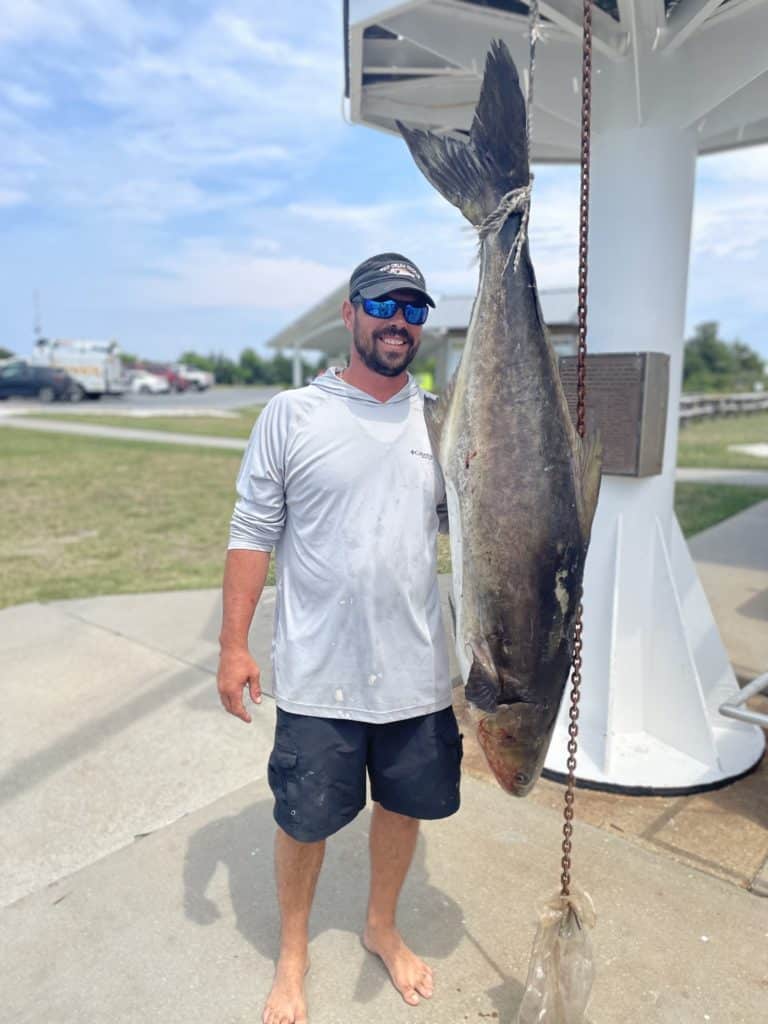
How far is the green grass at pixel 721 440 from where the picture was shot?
14.9 metres

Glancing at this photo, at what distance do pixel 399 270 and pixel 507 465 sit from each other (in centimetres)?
61

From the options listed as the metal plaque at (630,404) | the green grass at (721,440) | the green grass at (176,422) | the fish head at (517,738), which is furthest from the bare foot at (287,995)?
the green grass at (176,422)

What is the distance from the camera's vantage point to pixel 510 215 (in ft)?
5.88

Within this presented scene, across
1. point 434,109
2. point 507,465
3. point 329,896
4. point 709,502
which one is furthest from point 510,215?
point 709,502

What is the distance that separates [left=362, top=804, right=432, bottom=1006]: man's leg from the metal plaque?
177 cm

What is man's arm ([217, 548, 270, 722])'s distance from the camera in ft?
6.84

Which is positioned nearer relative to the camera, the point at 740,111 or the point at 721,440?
the point at 740,111

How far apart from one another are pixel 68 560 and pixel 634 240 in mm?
5855

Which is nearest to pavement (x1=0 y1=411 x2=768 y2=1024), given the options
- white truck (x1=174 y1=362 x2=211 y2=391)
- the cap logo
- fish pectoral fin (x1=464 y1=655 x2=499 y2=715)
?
fish pectoral fin (x1=464 y1=655 x2=499 y2=715)

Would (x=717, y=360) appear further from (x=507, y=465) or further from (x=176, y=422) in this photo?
(x=507, y=465)

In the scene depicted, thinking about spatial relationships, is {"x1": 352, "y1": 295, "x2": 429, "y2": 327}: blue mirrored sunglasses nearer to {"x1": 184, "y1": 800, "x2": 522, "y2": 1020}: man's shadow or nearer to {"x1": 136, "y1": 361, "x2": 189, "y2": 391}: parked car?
{"x1": 184, "y1": 800, "x2": 522, "y2": 1020}: man's shadow

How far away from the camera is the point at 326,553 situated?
2.03 m

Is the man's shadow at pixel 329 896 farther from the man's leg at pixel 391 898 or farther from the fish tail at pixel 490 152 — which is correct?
the fish tail at pixel 490 152

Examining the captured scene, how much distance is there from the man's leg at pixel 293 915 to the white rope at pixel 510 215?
62.5 inches
